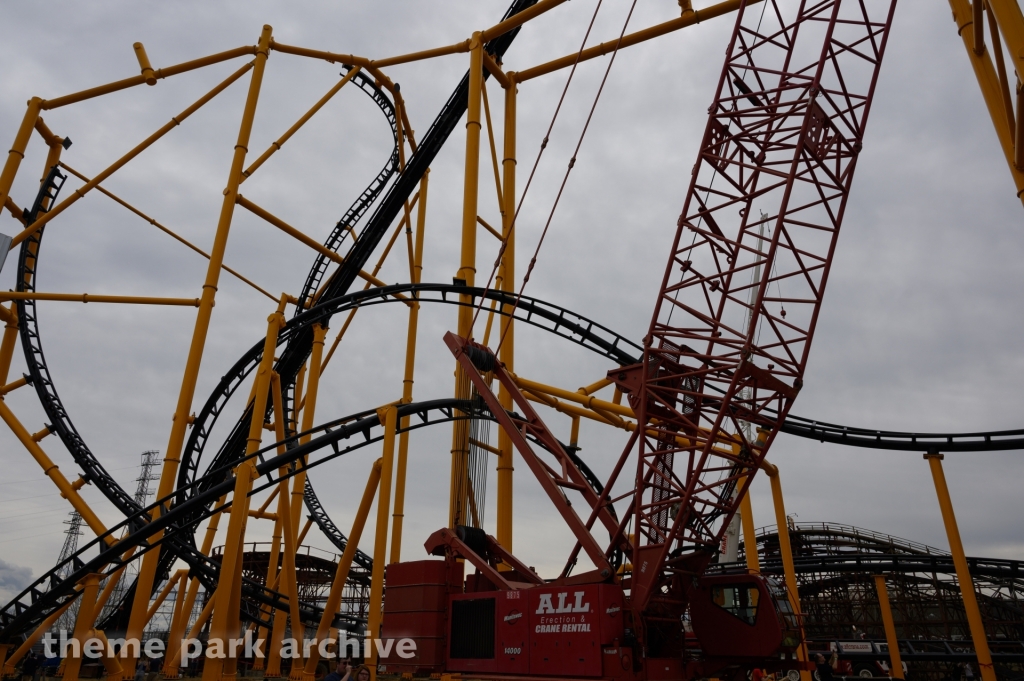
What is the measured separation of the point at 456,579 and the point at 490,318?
5856 mm

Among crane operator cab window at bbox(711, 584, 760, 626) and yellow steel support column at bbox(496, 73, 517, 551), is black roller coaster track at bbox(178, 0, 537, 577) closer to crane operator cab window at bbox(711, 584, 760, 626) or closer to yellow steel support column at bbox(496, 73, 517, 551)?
yellow steel support column at bbox(496, 73, 517, 551)

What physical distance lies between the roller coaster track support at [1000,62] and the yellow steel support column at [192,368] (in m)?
11.3

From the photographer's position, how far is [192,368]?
40.4 feet

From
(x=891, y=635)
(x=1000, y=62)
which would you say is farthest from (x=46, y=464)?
(x=891, y=635)

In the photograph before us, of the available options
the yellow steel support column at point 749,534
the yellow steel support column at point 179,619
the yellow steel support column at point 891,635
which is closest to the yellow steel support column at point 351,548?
the yellow steel support column at point 179,619

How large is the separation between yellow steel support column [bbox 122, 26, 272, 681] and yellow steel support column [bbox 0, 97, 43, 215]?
4.36 meters

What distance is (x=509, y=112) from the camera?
631 inches

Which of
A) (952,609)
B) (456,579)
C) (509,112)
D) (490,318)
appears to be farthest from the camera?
(952,609)

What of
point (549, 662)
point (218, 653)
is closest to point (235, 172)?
point (218, 653)

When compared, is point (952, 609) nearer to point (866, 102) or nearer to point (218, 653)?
point (866, 102)

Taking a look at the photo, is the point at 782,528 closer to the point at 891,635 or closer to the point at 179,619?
the point at 891,635

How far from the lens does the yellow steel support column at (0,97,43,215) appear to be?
14.1 m

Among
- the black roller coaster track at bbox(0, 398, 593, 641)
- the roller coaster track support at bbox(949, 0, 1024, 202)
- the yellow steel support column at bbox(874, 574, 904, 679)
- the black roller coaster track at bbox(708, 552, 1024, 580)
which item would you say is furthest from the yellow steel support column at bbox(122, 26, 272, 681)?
the yellow steel support column at bbox(874, 574, 904, 679)

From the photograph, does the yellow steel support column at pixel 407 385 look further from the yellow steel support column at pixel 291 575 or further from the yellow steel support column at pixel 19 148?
the yellow steel support column at pixel 19 148
